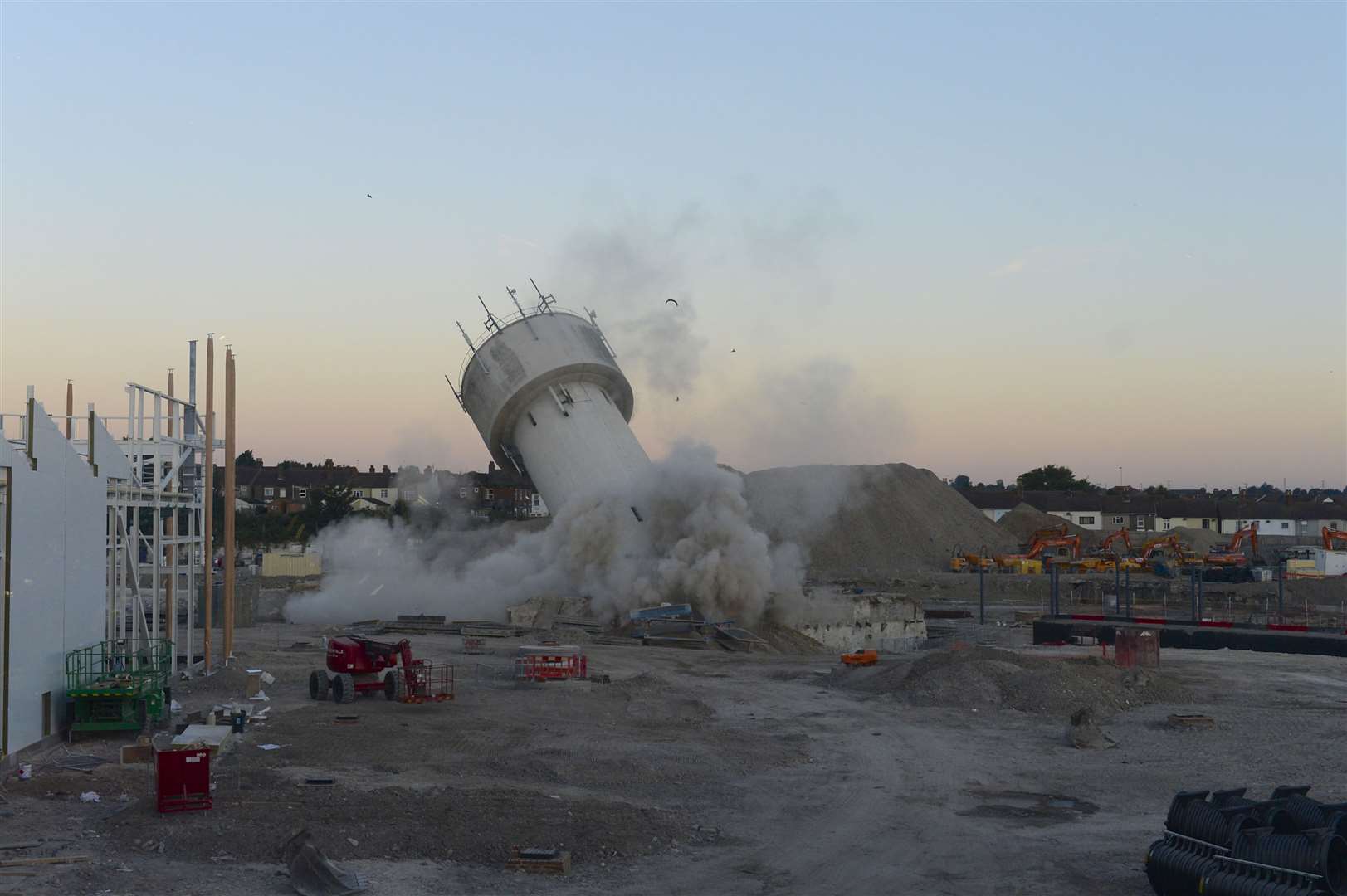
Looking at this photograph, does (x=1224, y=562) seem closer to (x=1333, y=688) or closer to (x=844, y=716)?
(x=1333, y=688)

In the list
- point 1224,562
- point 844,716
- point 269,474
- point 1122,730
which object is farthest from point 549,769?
point 269,474

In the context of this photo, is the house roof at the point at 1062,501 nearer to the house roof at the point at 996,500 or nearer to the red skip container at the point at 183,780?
the house roof at the point at 996,500

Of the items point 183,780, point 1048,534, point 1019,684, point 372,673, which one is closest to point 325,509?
point 1048,534

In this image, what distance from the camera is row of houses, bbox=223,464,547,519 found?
8481 cm

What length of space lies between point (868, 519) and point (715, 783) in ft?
206

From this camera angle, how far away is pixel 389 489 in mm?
103750

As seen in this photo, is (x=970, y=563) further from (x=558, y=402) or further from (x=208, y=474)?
(x=208, y=474)

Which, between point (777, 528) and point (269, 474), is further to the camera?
point (269, 474)

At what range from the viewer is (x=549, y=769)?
1808 centimetres

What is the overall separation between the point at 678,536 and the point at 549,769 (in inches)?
944

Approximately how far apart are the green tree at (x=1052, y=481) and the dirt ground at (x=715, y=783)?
10870 centimetres

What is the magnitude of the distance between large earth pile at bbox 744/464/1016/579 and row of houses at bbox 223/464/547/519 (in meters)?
16.9

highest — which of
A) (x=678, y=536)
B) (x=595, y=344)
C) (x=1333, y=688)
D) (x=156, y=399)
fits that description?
(x=595, y=344)

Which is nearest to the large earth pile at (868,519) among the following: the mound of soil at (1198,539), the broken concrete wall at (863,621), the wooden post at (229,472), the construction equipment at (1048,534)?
the construction equipment at (1048,534)
